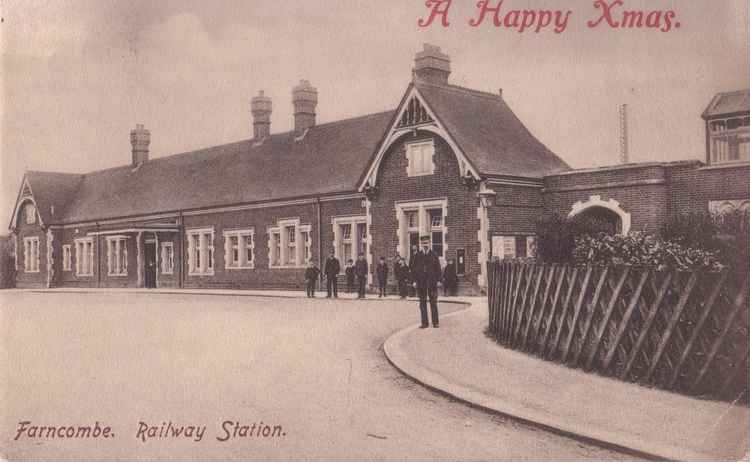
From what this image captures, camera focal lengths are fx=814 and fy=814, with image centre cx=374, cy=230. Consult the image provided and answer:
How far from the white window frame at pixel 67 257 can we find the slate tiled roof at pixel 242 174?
1.72 metres

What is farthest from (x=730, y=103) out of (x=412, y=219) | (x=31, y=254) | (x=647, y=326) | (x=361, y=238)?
(x=31, y=254)

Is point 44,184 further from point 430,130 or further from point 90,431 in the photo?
point 90,431

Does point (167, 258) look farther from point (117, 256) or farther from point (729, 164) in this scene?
point (729, 164)

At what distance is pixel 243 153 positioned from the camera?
127ft

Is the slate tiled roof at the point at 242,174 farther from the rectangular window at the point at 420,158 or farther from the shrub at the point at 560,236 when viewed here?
the shrub at the point at 560,236

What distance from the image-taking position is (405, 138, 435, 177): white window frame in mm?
26594

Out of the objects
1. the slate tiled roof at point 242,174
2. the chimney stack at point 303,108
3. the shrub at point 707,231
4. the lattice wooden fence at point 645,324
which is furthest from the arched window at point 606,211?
the chimney stack at point 303,108

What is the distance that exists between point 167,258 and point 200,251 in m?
3.19

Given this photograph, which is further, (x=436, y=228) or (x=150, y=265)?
(x=150, y=265)

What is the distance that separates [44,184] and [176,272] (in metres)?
14.1

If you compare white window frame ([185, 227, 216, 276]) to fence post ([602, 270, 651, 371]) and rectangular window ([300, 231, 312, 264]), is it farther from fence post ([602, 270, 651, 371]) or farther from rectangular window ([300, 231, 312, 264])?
fence post ([602, 270, 651, 371])

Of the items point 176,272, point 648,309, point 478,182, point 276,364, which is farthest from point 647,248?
point 176,272

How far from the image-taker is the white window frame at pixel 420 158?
87.2ft

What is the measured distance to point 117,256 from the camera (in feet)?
139
